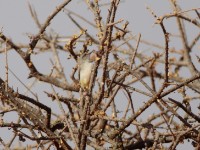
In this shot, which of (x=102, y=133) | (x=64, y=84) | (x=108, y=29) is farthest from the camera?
(x=64, y=84)

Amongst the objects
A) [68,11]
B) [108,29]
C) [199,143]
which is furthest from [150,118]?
[108,29]

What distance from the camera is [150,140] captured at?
9.23ft

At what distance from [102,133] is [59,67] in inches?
20.9

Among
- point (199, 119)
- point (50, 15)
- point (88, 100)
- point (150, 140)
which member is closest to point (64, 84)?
point (50, 15)

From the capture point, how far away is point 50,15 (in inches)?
112

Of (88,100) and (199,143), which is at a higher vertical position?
(88,100)

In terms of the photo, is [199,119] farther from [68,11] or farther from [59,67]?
[68,11]

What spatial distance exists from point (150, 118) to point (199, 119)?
4.04 feet

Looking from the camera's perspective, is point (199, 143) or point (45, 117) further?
point (45, 117)

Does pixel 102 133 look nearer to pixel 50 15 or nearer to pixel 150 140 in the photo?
pixel 150 140

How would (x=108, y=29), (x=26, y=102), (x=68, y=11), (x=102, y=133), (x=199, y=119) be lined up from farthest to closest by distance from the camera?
(x=68, y=11)
(x=26, y=102)
(x=102, y=133)
(x=199, y=119)
(x=108, y=29)

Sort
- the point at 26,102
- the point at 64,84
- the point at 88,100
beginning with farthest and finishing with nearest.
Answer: the point at 64,84, the point at 26,102, the point at 88,100

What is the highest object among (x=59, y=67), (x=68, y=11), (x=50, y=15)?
(x=68, y=11)

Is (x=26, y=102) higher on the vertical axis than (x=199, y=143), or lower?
higher
